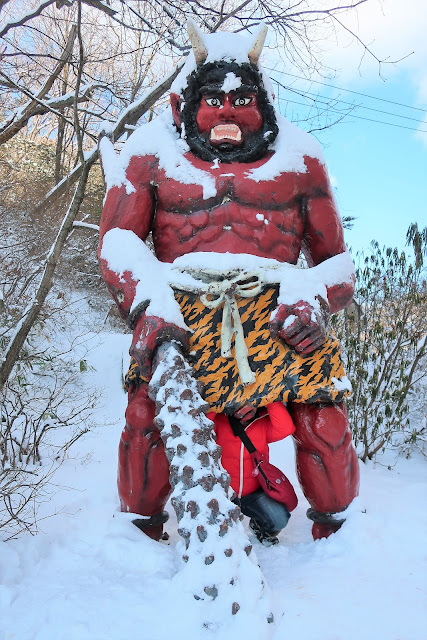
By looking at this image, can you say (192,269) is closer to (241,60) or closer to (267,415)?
(267,415)

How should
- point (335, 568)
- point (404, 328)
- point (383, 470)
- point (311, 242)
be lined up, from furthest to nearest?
point (404, 328) → point (383, 470) → point (311, 242) → point (335, 568)

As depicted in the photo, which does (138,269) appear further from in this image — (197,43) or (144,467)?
(197,43)

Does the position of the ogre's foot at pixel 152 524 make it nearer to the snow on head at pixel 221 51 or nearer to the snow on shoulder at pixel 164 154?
the snow on shoulder at pixel 164 154

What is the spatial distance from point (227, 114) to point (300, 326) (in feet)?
2.41

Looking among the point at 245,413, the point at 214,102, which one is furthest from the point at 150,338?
the point at 214,102

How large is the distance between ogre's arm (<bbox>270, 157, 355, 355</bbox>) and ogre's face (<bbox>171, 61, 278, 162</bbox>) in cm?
20

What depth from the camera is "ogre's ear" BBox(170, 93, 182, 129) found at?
5.42 feet

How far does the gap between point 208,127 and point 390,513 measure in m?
1.57

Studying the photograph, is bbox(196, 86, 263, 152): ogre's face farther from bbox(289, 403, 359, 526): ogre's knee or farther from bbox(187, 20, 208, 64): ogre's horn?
bbox(289, 403, 359, 526): ogre's knee

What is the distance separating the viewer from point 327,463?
1496 mm

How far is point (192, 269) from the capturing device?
1.50 m

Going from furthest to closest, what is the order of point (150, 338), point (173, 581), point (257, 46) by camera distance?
point (257, 46) → point (150, 338) → point (173, 581)

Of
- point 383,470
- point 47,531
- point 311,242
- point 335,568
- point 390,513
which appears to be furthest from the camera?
point 383,470

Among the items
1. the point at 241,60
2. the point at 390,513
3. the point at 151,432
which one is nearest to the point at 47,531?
the point at 151,432
